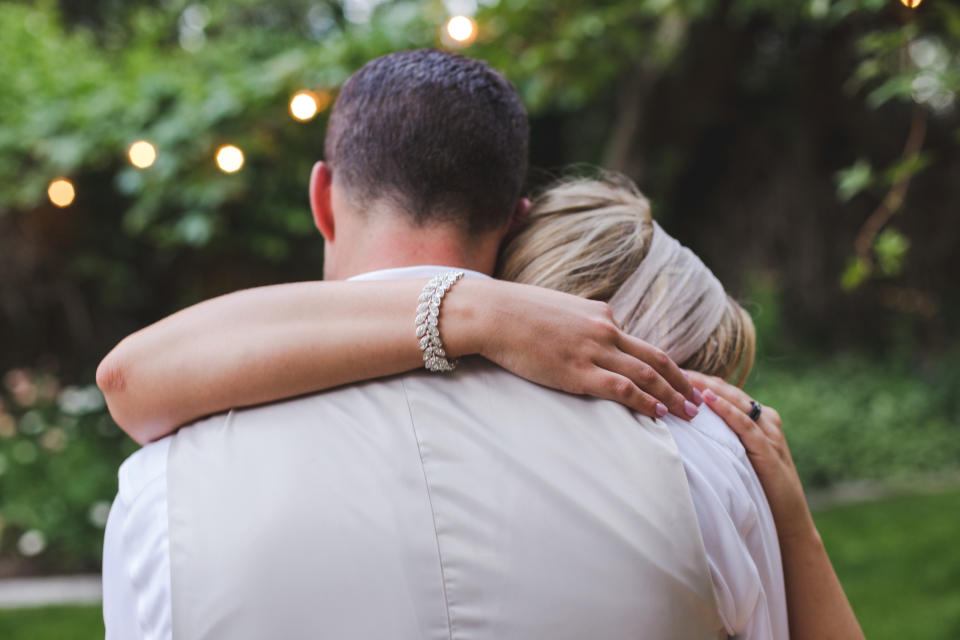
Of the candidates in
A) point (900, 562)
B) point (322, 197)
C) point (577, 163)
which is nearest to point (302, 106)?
point (577, 163)

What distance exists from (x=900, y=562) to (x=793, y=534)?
4.30 meters

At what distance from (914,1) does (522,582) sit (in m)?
1.59

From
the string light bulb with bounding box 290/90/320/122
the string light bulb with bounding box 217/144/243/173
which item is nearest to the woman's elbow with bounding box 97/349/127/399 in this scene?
the string light bulb with bounding box 290/90/320/122

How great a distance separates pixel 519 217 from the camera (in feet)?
4.69

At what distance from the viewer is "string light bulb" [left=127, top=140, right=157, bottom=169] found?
15.7 feet

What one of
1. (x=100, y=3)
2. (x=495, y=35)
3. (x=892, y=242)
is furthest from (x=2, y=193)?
(x=892, y=242)

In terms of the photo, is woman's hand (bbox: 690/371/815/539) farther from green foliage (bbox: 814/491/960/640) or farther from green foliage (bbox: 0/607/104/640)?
green foliage (bbox: 0/607/104/640)

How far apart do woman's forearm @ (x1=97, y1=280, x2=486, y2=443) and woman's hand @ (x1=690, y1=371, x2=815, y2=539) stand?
444 mm

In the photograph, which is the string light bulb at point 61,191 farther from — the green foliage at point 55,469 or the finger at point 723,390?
the finger at point 723,390

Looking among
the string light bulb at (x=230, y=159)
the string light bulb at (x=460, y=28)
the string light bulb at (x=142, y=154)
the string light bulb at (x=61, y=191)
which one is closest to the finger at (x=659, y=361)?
the string light bulb at (x=460, y=28)

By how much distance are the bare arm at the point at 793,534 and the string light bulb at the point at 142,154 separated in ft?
14.5

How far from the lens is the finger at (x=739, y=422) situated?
48.2 inches

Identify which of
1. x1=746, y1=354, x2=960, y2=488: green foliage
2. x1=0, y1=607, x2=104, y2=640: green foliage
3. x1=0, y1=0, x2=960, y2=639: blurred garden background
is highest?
x1=0, y1=0, x2=960, y2=639: blurred garden background

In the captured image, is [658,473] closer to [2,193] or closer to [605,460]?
[605,460]
